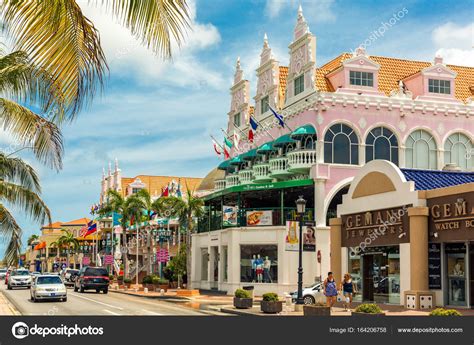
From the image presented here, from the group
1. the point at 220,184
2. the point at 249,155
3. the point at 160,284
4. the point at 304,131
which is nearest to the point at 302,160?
the point at 304,131

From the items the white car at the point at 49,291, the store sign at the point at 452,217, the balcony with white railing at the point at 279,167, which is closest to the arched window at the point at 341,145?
the balcony with white railing at the point at 279,167

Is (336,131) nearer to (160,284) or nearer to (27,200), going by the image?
(160,284)

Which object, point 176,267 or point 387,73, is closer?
point 387,73

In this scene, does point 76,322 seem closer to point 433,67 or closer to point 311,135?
point 311,135

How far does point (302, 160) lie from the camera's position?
4538cm

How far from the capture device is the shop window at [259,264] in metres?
45.7

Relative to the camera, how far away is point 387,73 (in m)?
49.6

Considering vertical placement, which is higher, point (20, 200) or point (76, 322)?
point (20, 200)

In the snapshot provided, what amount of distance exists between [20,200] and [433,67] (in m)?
34.9

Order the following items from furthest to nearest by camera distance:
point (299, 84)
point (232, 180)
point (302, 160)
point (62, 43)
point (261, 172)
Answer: point (232, 180)
point (261, 172)
point (299, 84)
point (302, 160)
point (62, 43)

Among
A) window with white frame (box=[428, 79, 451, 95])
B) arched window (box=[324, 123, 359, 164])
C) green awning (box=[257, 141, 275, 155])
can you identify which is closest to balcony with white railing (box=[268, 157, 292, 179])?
green awning (box=[257, 141, 275, 155])

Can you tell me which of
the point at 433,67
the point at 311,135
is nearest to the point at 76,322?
the point at 311,135

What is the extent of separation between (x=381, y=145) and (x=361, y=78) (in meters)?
4.64

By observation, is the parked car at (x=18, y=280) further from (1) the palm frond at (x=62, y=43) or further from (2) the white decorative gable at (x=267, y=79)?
(1) the palm frond at (x=62, y=43)
